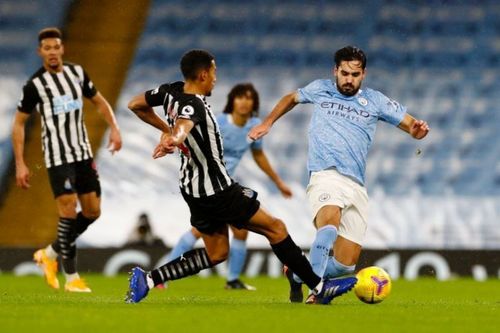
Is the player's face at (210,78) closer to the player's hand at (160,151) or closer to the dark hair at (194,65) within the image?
the dark hair at (194,65)

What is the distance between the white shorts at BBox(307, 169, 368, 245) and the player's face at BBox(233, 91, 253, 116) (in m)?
3.08

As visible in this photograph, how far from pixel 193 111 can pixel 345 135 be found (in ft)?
4.96

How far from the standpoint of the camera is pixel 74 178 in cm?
954

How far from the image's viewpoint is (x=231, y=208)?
7234 mm

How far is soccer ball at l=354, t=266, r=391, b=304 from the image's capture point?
7.62m

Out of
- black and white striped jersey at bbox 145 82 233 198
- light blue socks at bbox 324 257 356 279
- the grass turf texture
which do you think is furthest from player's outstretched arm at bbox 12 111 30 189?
light blue socks at bbox 324 257 356 279

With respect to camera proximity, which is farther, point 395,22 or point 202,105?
point 395,22

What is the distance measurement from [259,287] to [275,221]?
3.88m

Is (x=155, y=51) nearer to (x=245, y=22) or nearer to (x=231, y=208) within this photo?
(x=245, y=22)

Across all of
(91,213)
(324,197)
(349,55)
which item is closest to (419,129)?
(349,55)

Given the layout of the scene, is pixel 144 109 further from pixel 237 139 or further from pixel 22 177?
pixel 237 139

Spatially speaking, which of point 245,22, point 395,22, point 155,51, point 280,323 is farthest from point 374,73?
point 280,323

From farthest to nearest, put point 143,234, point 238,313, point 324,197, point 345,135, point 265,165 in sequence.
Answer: point 143,234 → point 265,165 → point 345,135 → point 324,197 → point 238,313

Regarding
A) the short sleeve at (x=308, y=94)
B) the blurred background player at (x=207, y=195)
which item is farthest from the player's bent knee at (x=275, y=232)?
the short sleeve at (x=308, y=94)
